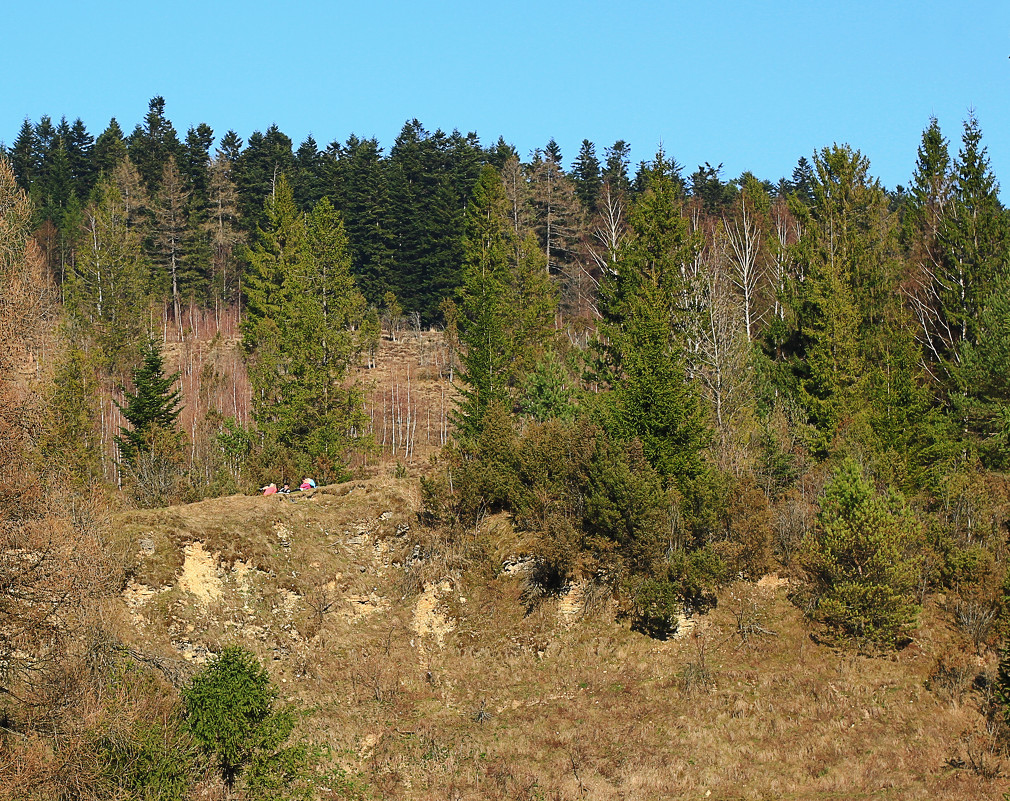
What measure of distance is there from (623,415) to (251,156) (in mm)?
64396

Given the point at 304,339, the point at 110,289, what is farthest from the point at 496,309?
the point at 110,289

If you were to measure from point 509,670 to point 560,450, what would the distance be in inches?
319

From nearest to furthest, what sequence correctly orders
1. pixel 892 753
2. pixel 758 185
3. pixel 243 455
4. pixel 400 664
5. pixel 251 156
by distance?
pixel 892 753 → pixel 400 664 → pixel 243 455 → pixel 758 185 → pixel 251 156

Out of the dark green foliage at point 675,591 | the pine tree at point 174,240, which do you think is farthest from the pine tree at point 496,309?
the pine tree at point 174,240

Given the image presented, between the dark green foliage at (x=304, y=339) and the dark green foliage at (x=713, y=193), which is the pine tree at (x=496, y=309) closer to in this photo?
the dark green foliage at (x=304, y=339)

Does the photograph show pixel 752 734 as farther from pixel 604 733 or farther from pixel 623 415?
pixel 623 415

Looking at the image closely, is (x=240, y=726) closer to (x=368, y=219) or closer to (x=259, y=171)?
(x=368, y=219)

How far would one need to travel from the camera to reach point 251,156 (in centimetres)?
8812

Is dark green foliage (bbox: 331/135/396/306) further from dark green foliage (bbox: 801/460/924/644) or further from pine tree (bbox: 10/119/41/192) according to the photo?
dark green foliage (bbox: 801/460/924/644)

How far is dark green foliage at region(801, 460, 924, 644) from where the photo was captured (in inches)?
1111

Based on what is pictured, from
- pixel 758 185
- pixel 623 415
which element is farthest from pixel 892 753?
pixel 758 185

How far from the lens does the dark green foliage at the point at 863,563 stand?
28.2 metres

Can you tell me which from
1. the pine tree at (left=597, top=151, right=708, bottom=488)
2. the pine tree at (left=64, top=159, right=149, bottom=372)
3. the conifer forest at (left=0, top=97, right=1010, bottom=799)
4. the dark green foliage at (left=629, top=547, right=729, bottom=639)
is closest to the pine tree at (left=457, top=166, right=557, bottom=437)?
the conifer forest at (left=0, top=97, right=1010, bottom=799)

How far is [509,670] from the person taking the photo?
30719mm
